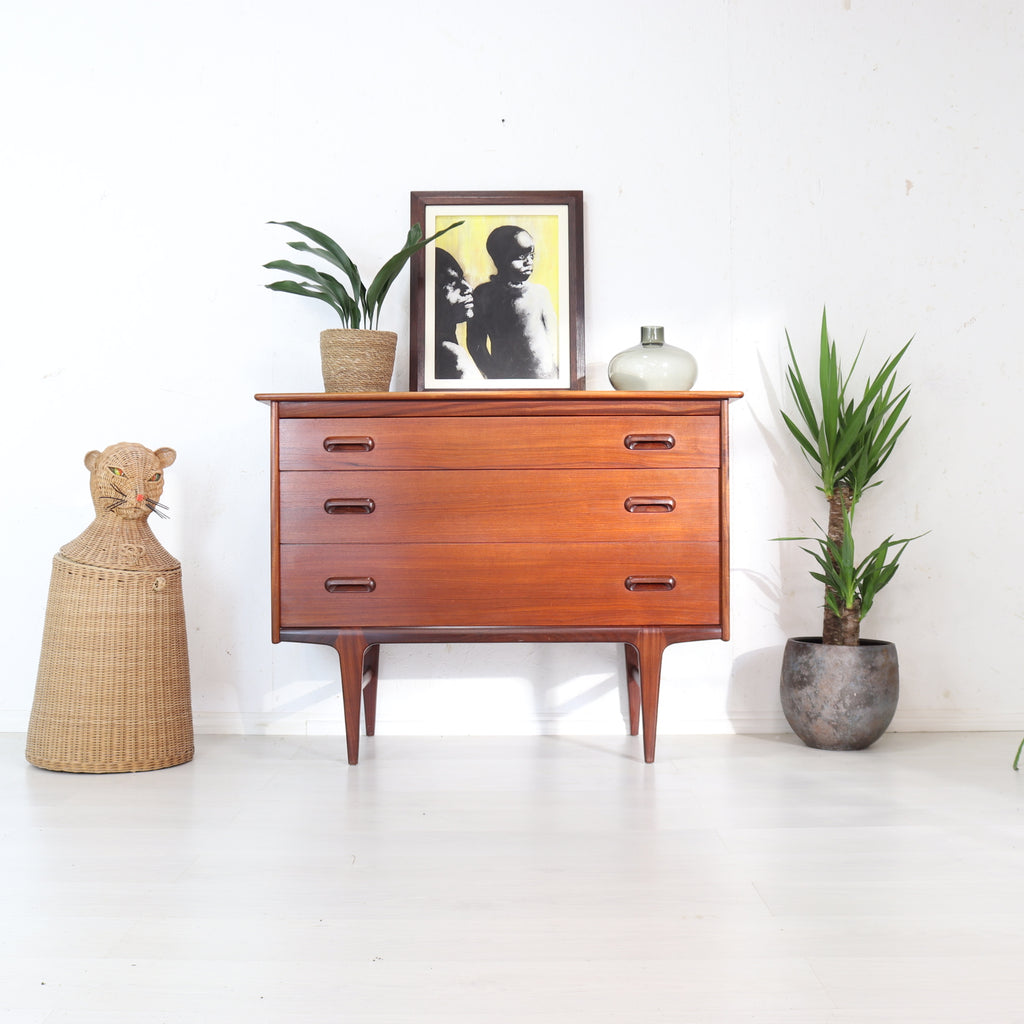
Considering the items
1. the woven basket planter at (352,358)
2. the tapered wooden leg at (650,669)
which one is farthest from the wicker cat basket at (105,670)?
the tapered wooden leg at (650,669)

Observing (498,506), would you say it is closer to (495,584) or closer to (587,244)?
(495,584)

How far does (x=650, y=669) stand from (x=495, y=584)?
0.40 metres

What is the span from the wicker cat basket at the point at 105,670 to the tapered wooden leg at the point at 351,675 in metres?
0.41

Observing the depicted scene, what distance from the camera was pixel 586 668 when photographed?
2398 millimetres

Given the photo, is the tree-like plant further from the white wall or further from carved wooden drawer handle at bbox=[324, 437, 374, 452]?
carved wooden drawer handle at bbox=[324, 437, 374, 452]

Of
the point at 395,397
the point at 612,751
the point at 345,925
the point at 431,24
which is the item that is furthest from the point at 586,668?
the point at 431,24

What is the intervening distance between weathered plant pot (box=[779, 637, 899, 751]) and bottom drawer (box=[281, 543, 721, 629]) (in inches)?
14.2

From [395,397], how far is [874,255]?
53.9 inches

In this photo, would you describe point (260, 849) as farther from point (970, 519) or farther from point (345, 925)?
point (970, 519)

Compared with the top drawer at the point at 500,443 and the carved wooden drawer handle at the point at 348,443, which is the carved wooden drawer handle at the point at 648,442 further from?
the carved wooden drawer handle at the point at 348,443

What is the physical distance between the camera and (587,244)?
7.89ft

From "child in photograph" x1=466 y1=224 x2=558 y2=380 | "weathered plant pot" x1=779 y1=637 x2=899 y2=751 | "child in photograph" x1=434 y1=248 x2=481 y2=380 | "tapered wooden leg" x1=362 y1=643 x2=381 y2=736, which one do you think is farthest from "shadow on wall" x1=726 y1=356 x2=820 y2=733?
"tapered wooden leg" x1=362 y1=643 x2=381 y2=736

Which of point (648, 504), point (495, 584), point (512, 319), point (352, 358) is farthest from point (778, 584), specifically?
point (352, 358)

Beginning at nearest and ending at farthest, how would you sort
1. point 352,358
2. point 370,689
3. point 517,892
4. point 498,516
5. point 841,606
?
point 517,892 → point 498,516 → point 352,358 → point 841,606 → point 370,689
